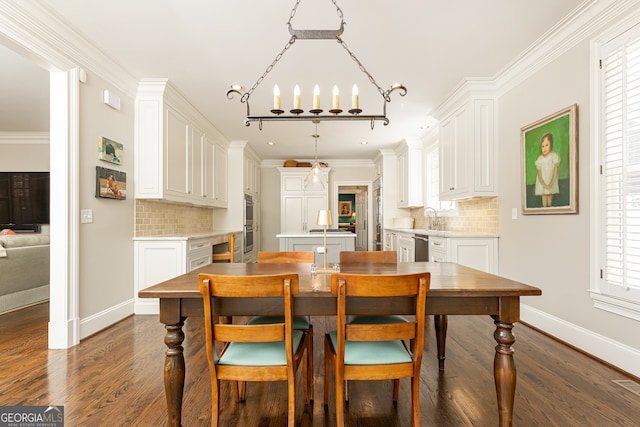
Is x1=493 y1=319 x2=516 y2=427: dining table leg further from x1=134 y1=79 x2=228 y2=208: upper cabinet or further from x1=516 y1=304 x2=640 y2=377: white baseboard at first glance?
x1=134 y1=79 x2=228 y2=208: upper cabinet

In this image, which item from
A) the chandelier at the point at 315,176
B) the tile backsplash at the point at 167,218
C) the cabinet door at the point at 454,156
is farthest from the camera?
the chandelier at the point at 315,176

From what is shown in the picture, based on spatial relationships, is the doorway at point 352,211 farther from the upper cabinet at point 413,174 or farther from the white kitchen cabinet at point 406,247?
the white kitchen cabinet at point 406,247

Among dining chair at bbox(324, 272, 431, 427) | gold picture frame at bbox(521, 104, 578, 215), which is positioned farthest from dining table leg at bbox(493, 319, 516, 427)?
gold picture frame at bbox(521, 104, 578, 215)

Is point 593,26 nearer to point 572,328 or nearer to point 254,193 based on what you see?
point 572,328

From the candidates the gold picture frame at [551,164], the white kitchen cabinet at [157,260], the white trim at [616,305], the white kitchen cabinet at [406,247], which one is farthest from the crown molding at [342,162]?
the white trim at [616,305]

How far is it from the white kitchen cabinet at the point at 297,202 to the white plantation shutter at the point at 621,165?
6.01 metres

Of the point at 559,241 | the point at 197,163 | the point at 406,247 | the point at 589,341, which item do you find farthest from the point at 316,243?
the point at 589,341

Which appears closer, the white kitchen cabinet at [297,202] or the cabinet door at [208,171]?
the cabinet door at [208,171]

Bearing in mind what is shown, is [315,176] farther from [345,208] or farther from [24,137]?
[345,208]

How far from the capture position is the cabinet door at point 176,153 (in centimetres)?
400

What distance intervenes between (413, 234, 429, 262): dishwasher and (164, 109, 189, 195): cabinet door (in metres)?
3.40

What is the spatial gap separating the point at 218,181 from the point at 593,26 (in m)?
5.38

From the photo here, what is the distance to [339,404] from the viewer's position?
147cm

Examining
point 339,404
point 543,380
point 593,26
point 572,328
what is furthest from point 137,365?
point 593,26
